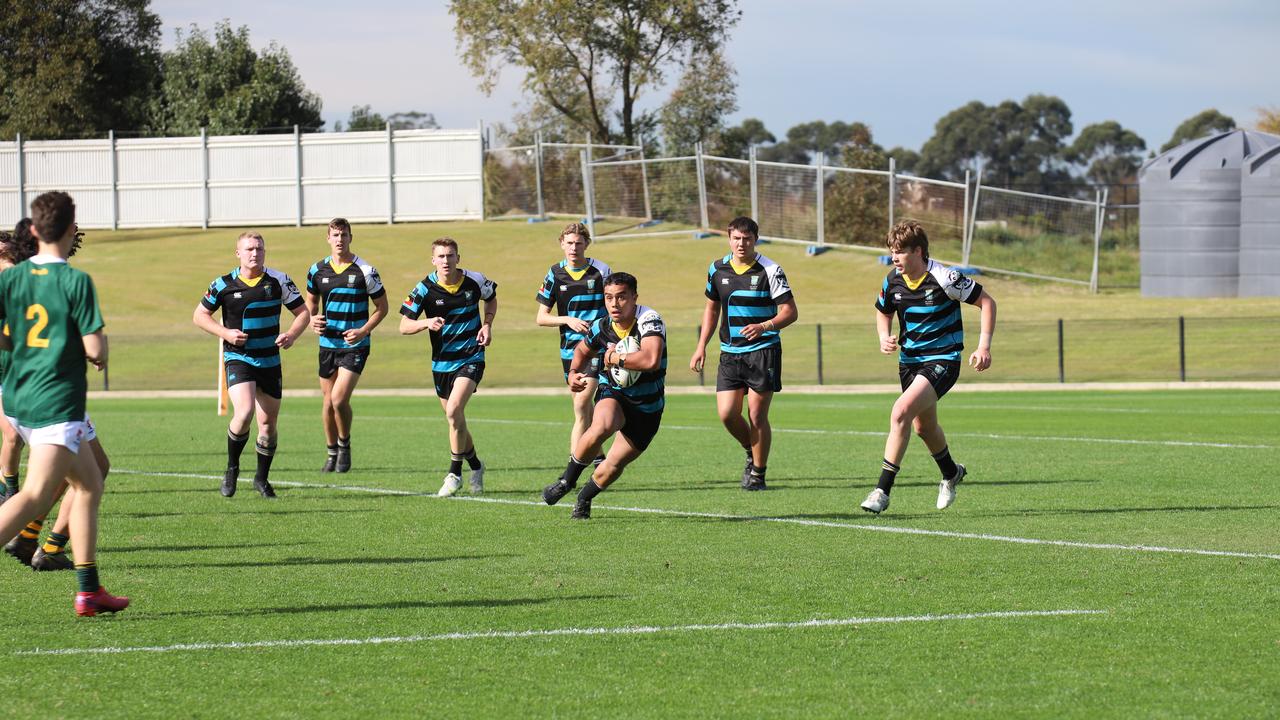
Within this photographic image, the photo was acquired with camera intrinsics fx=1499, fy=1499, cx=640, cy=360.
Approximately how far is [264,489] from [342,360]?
A: 6.96ft

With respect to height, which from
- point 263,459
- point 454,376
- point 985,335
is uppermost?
point 985,335

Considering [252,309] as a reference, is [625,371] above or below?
below

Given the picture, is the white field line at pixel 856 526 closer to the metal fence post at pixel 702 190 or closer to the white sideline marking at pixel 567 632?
the white sideline marking at pixel 567 632

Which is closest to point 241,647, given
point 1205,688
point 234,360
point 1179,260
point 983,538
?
point 1205,688

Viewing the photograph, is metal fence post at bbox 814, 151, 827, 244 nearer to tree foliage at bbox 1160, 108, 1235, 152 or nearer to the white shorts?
the white shorts

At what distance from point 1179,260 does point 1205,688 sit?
37428mm

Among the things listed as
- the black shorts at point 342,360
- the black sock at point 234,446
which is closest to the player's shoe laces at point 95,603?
the black sock at point 234,446

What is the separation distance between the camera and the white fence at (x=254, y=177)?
5194cm

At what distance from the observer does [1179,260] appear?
40562 mm

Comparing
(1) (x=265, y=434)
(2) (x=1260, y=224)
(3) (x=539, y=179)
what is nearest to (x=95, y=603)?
(1) (x=265, y=434)

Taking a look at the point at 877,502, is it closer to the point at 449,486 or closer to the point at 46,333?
the point at 449,486

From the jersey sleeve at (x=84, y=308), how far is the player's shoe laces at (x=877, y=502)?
17.7 feet

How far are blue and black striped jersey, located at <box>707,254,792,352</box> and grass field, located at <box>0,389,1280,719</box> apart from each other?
1.24 metres

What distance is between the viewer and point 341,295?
1377 cm
